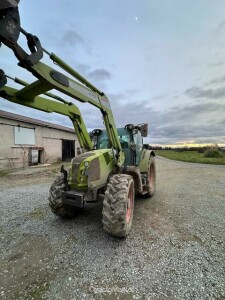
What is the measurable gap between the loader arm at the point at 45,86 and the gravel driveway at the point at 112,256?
162cm

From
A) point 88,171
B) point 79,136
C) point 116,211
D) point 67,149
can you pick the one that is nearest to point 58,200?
point 88,171

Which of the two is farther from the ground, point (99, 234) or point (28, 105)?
point (28, 105)

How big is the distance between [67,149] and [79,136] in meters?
17.4

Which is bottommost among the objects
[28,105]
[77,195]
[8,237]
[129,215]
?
[8,237]

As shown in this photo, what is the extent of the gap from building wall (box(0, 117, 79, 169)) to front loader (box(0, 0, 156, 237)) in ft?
37.8

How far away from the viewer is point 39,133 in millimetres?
17516

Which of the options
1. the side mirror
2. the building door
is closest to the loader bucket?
the side mirror

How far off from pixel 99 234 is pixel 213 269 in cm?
198

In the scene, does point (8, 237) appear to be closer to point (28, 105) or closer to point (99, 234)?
point (99, 234)

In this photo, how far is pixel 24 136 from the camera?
1581cm

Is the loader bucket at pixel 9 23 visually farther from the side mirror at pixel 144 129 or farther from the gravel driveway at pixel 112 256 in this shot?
the side mirror at pixel 144 129

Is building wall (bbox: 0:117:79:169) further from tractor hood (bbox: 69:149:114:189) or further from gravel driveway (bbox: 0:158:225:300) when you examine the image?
tractor hood (bbox: 69:149:114:189)

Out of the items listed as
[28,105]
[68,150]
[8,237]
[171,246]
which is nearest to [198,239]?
[171,246]

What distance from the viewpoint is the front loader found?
7.39 ft
